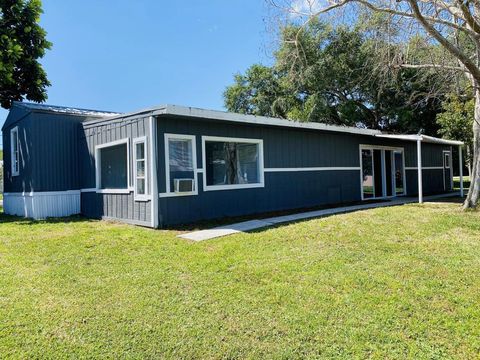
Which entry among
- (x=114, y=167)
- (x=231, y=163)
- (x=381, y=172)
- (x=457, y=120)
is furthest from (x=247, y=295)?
(x=457, y=120)

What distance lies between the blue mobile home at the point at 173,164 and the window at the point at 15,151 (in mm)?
34

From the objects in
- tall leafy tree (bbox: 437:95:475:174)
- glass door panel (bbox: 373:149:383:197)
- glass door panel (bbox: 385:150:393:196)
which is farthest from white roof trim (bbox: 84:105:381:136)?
tall leafy tree (bbox: 437:95:475:174)

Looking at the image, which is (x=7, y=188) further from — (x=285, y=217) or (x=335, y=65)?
(x=335, y=65)

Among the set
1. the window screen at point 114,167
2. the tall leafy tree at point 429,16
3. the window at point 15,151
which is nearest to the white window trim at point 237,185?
the window screen at point 114,167

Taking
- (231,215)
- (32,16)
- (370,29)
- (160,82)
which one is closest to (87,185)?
(231,215)

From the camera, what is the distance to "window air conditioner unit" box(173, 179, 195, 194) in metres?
7.93

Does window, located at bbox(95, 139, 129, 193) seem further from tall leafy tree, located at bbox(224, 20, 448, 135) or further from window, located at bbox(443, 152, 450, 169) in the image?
window, located at bbox(443, 152, 450, 169)

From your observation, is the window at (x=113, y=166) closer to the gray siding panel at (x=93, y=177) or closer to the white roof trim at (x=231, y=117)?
the gray siding panel at (x=93, y=177)

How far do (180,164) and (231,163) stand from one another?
161 centimetres

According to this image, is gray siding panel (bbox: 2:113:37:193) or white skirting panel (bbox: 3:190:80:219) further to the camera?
gray siding panel (bbox: 2:113:37:193)

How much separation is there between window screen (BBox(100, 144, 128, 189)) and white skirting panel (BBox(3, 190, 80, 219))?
1476 mm

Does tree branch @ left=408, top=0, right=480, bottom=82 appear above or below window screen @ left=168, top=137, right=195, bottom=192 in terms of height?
above

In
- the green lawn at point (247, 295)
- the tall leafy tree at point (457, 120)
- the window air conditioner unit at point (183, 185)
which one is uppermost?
the tall leafy tree at point (457, 120)

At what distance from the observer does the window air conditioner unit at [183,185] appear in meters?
7.93
